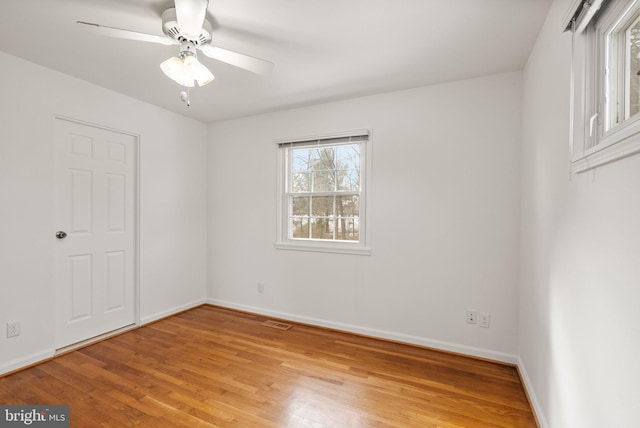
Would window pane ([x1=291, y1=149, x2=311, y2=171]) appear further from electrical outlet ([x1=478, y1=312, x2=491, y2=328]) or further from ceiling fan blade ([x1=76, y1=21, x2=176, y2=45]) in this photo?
electrical outlet ([x1=478, y1=312, x2=491, y2=328])

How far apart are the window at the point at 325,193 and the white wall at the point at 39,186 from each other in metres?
1.48

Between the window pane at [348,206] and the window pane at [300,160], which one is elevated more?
the window pane at [300,160]

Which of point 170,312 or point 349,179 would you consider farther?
point 170,312

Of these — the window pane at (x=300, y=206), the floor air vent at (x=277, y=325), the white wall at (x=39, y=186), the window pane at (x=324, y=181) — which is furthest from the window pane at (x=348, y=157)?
the white wall at (x=39, y=186)

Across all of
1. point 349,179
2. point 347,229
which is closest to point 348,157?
point 349,179

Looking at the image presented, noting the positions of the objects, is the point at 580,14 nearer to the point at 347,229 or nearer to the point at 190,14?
the point at 190,14

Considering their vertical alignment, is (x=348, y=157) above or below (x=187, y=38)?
below

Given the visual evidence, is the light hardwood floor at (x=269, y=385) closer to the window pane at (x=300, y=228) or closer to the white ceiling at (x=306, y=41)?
the window pane at (x=300, y=228)

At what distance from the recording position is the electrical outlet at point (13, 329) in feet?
7.53

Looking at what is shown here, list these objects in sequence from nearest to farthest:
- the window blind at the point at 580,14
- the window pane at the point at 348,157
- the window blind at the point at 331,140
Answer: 1. the window blind at the point at 580,14
2. the window blind at the point at 331,140
3. the window pane at the point at 348,157

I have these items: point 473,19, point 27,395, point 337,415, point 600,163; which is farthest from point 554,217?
point 27,395

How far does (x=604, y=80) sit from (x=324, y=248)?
100 inches

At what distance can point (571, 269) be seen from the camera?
4.45ft

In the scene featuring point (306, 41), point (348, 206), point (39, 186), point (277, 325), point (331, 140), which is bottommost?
point (277, 325)
